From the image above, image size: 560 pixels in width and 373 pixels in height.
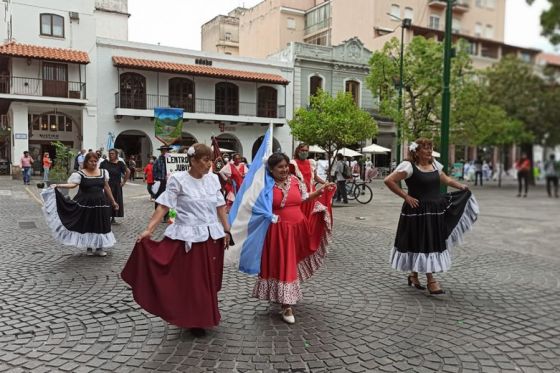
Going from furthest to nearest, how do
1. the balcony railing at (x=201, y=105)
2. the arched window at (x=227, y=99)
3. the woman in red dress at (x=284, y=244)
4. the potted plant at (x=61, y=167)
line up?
the arched window at (x=227, y=99) → the balcony railing at (x=201, y=105) → the potted plant at (x=61, y=167) → the woman in red dress at (x=284, y=244)

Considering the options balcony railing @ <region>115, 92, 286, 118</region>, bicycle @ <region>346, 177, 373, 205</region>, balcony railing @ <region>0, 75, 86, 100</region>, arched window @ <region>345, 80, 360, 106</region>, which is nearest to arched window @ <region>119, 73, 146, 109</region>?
balcony railing @ <region>115, 92, 286, 118</region>

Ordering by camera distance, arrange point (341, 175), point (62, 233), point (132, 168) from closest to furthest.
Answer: point (62, 233), point (341, 175), point (132, 168)

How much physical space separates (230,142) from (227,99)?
3.16 m

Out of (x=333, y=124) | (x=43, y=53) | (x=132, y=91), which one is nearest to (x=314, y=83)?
(x=132, y=91)

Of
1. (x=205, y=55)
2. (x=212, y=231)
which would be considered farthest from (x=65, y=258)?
(x=205, y=55)

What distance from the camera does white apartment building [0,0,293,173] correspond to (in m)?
27.3

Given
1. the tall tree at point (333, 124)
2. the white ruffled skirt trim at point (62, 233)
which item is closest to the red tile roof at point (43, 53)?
the tall tree at point (333, 124)

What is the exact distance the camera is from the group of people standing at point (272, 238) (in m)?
4.05

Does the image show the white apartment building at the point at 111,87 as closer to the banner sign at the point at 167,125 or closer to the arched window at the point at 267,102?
the arched window at the point at 267,102

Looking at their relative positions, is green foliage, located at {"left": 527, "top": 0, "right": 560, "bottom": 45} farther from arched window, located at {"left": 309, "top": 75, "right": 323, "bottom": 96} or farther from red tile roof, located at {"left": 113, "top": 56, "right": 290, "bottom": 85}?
arched window, located at {"left": 309, "top": 75, "right": 323, "bottom": 96}

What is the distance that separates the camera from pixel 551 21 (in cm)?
554

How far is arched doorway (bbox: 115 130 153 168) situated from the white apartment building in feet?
0.22

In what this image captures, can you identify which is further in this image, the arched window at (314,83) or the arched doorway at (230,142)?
the arched window at (314,83)

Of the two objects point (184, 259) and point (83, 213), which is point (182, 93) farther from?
point (184, 259)
